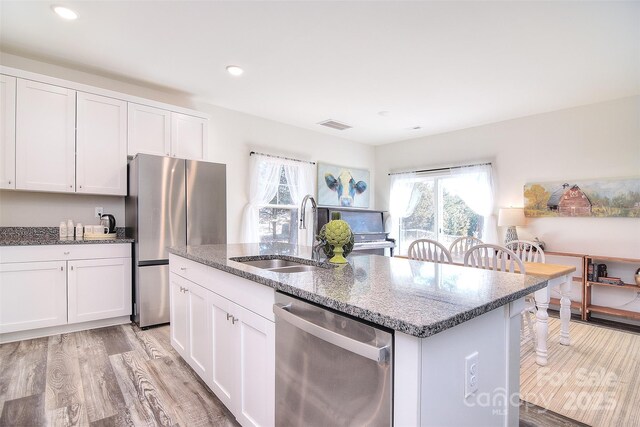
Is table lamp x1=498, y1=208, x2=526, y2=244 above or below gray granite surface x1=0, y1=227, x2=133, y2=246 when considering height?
above

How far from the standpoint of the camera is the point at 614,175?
141 inches

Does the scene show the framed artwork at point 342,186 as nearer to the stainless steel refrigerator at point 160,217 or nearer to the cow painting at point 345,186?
the cow painting at point 345,186

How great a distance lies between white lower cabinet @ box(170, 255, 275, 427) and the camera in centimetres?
134

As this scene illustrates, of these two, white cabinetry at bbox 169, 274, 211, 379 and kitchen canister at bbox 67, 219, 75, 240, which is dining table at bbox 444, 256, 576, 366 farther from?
kitchen canister at bbox 67, 219, 75, 240

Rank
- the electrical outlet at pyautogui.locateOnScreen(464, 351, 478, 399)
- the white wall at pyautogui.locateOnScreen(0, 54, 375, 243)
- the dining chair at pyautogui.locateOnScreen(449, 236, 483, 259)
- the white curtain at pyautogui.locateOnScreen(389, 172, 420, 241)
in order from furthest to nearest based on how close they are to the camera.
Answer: the white curtain at pyautogui.locateOnScreen(389, 172, 420, 241)
the dining chair at pyautogui.locateOnScreen(449, 236, 483, 259)
the white wall at pyautogui.locateOnScreen(0, 54, 375, 243)
the electrical outlet at pyautogui.locateOnScreen(464, 351, 478, 399)

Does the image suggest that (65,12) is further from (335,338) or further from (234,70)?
(335,338)

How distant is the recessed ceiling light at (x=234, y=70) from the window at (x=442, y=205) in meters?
3.43

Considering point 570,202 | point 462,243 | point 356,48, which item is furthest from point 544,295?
point 356,48

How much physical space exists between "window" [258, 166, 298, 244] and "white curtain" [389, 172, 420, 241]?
1882mm

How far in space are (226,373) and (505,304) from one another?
137cm

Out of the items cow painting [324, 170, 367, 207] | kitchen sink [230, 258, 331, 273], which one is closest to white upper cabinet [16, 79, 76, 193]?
kitchen sink [230, 258, 331, 273]

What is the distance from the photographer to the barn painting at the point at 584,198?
3.47 m

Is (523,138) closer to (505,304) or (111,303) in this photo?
(505,304)

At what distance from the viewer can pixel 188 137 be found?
3611mm
